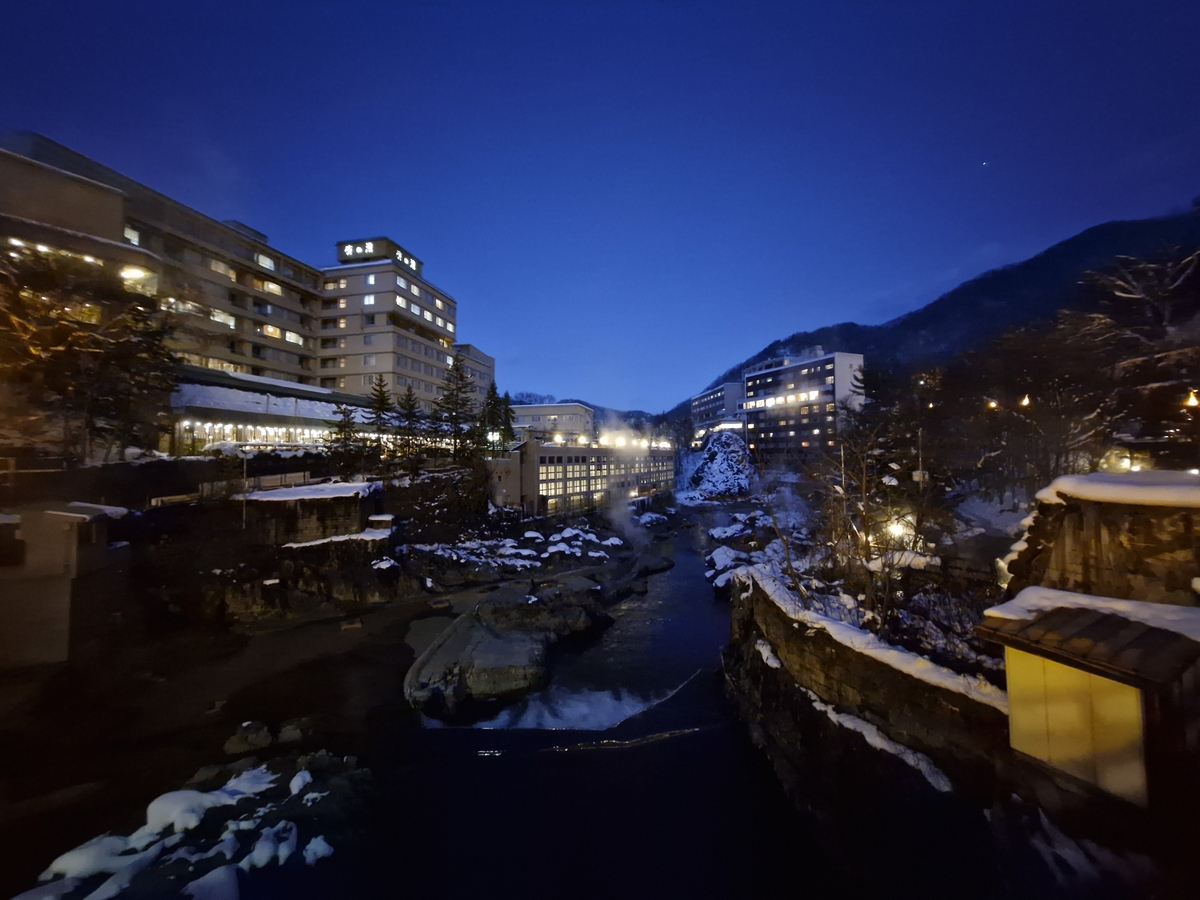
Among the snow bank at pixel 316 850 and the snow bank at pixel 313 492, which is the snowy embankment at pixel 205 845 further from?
the snow bank at pixel 313 492

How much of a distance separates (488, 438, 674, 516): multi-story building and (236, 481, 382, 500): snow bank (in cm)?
1253

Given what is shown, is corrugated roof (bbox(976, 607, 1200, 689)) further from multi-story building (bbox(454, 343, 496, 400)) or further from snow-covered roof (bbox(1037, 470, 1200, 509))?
multi-story building (bbox(454, 343, 496, 400))

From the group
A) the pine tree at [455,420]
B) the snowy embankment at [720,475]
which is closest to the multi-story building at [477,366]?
the pine tree at [455,420]

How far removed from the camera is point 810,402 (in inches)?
2731

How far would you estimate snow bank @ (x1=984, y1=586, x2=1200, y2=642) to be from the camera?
445 cm

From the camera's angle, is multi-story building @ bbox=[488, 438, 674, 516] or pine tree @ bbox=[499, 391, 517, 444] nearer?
multi-story building @ bbox=[488, 438, 674, 516]

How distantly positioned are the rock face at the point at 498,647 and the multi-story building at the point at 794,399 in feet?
157

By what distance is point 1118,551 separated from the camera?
5.21m

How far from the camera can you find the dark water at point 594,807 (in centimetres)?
698

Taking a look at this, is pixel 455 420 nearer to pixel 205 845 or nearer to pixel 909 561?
pixel 205 845

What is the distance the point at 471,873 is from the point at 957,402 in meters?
26.3

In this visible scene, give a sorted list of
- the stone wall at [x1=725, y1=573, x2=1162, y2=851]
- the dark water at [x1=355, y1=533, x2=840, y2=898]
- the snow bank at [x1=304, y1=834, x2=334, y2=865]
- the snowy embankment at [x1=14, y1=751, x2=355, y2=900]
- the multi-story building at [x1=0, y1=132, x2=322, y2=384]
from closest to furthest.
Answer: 1. the stone wall at [x1=725, y1=573, x2=1162, y2=851]
2. the snowy embankment at [x1=14, y1=751, x2=355, y2=900]
3. the dark water at [x1=355, y1=533, x2=840, y2=898]
4. the snow bank at [x1=304, y1=834, x2=334, y2=865]
5. the multi-story building at [x1=0, y1=132, x2=322, y2=384]

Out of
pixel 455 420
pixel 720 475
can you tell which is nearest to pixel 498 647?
pixel 455 420

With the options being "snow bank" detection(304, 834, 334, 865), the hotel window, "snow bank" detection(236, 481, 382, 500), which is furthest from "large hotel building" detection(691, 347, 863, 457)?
"snow bank" detection(304, 834, 334, 865)
